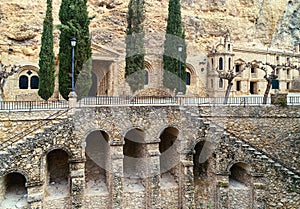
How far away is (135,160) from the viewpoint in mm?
16922

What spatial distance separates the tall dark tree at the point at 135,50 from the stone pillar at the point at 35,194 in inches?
491

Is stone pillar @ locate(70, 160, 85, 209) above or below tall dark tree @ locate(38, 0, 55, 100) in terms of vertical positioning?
below

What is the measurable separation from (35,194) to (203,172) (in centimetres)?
994

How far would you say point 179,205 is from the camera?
590 inches

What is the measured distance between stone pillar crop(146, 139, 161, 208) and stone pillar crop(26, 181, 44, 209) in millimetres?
5798

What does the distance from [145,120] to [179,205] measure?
564 centimetres

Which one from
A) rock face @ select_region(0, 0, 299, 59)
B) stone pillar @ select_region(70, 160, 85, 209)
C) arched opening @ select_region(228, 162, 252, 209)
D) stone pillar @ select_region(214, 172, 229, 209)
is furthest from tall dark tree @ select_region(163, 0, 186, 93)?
stone pillar @ select_region(70, 160, 85, 209)

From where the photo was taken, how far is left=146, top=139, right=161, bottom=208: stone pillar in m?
14.2

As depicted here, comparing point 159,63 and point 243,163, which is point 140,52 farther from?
point 243,163

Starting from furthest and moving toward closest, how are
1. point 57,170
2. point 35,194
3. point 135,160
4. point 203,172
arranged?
1. point 135,160
2. point 203,172
3. point 57,170
4. point 35,194

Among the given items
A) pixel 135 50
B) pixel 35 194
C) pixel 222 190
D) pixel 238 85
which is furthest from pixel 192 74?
pixel 35 194

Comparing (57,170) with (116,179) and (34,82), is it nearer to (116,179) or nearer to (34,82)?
(116,179)

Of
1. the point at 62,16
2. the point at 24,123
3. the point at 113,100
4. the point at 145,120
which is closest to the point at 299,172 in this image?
the point at 145,120

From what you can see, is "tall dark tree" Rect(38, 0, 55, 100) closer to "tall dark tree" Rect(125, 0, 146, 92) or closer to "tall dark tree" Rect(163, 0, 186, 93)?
"tall dark tree" Rect(125, 0, 146, 92)
